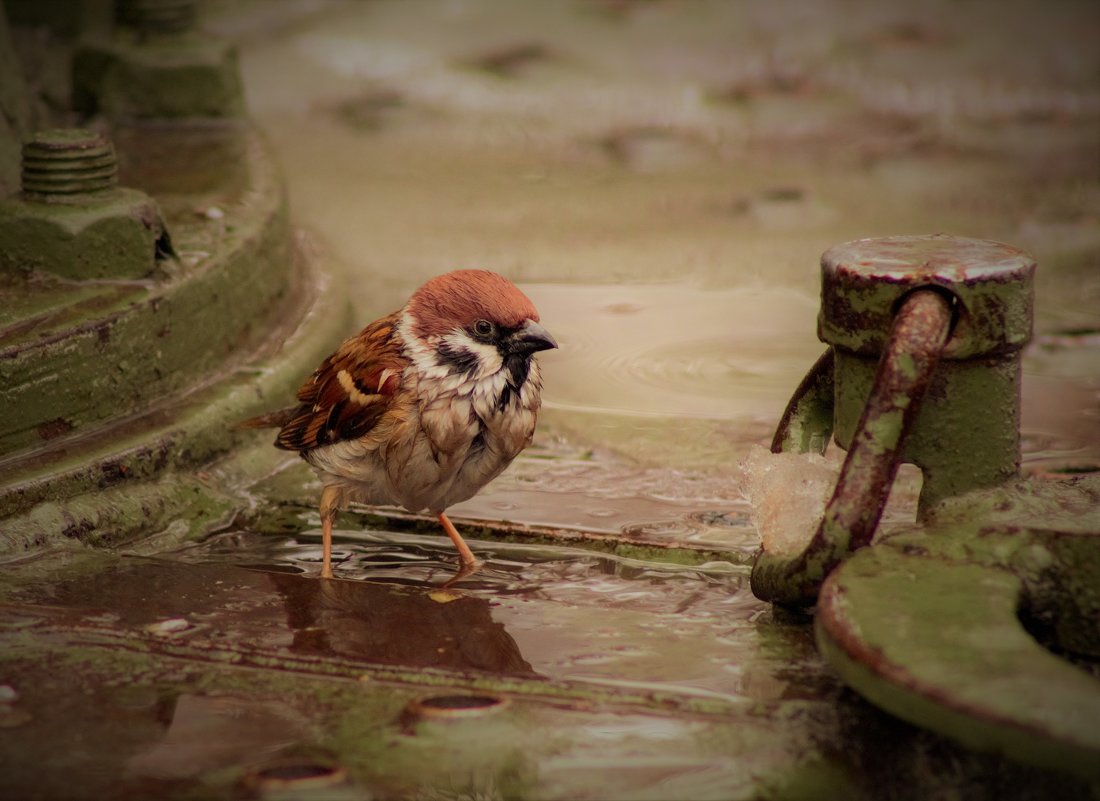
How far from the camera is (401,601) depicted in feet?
9.98

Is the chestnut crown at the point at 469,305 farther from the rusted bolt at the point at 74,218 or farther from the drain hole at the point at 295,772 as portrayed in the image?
the drain hole at the point at 295,772

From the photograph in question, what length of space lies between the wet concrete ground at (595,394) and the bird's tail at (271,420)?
0.17 m

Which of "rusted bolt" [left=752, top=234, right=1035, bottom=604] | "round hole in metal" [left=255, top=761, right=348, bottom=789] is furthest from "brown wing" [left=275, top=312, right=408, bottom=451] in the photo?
"round hole in metal" [left=255, top=761, right=348, bottom=789]

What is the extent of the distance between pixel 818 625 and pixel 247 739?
97 centimetres

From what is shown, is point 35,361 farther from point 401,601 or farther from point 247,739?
point 247,739

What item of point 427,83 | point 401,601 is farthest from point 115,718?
point 427,83

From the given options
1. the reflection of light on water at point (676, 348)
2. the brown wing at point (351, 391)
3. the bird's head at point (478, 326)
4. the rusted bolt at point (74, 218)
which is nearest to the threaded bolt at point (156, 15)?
the reflection of light on water at point (676, 348)

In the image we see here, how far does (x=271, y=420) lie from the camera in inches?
156

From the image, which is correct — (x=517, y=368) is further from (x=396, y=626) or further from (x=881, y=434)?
(x=881, y=434)

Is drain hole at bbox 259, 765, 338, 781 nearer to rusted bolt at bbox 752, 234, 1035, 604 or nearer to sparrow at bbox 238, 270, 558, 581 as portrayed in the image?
rusted bolt at bbox 752, 234, 1035, 604

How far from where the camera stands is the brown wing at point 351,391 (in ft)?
11.6

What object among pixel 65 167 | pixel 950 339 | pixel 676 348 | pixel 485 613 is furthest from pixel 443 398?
pixel 676 348

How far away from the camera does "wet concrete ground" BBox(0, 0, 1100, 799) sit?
7.50 ft

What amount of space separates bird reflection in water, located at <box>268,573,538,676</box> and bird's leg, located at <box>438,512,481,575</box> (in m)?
0.37
